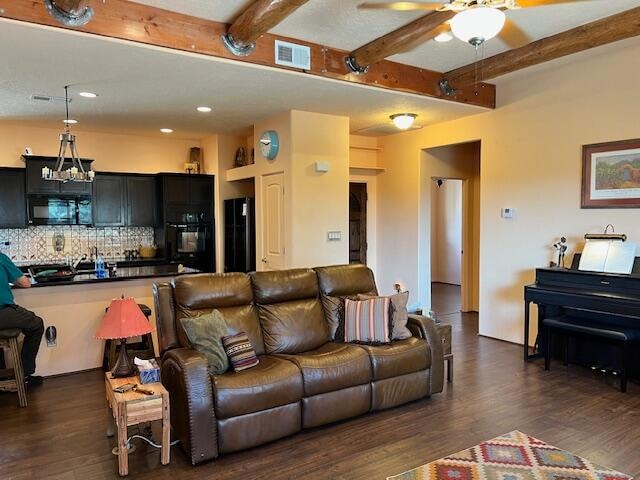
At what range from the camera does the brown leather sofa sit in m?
2.81

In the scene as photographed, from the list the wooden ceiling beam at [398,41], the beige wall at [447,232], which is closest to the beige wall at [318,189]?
the wooden ceiling beam at [398,41]

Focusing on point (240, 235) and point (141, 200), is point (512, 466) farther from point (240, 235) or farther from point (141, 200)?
point (141, 200)

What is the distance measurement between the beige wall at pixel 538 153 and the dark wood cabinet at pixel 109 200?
14.6ft

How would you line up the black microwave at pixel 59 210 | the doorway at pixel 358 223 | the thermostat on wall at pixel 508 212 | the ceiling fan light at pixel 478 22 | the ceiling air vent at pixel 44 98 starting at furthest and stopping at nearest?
1. the doorway at pixel 358 223
2. the black microwave at pixel 59 210
3. the thermostat on wall at pixel 508 212
4. the ceiling air vent at pixel 44 98
5. the ceiling fan light at pixel 478 22

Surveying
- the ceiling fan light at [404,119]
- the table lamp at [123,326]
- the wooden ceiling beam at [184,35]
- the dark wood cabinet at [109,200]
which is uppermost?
the wooden ceiling beam at [184,35]

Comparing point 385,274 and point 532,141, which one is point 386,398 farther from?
point 385,274

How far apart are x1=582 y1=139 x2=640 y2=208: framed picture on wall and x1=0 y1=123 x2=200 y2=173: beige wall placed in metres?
5.64

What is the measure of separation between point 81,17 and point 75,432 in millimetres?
2791

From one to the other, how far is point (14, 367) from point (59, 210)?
3.45m

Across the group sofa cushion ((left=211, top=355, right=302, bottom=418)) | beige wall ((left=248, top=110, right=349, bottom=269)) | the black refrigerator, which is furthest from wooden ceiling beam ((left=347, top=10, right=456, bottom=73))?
the black refrigerator

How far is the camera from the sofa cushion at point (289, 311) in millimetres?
3557

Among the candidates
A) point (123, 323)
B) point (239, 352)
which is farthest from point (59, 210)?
point (239, 352)

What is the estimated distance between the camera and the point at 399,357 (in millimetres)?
3523

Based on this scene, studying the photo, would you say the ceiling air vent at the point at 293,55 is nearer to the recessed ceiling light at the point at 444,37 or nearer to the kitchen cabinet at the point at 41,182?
the recessed ceiling light at the point at 444,37
